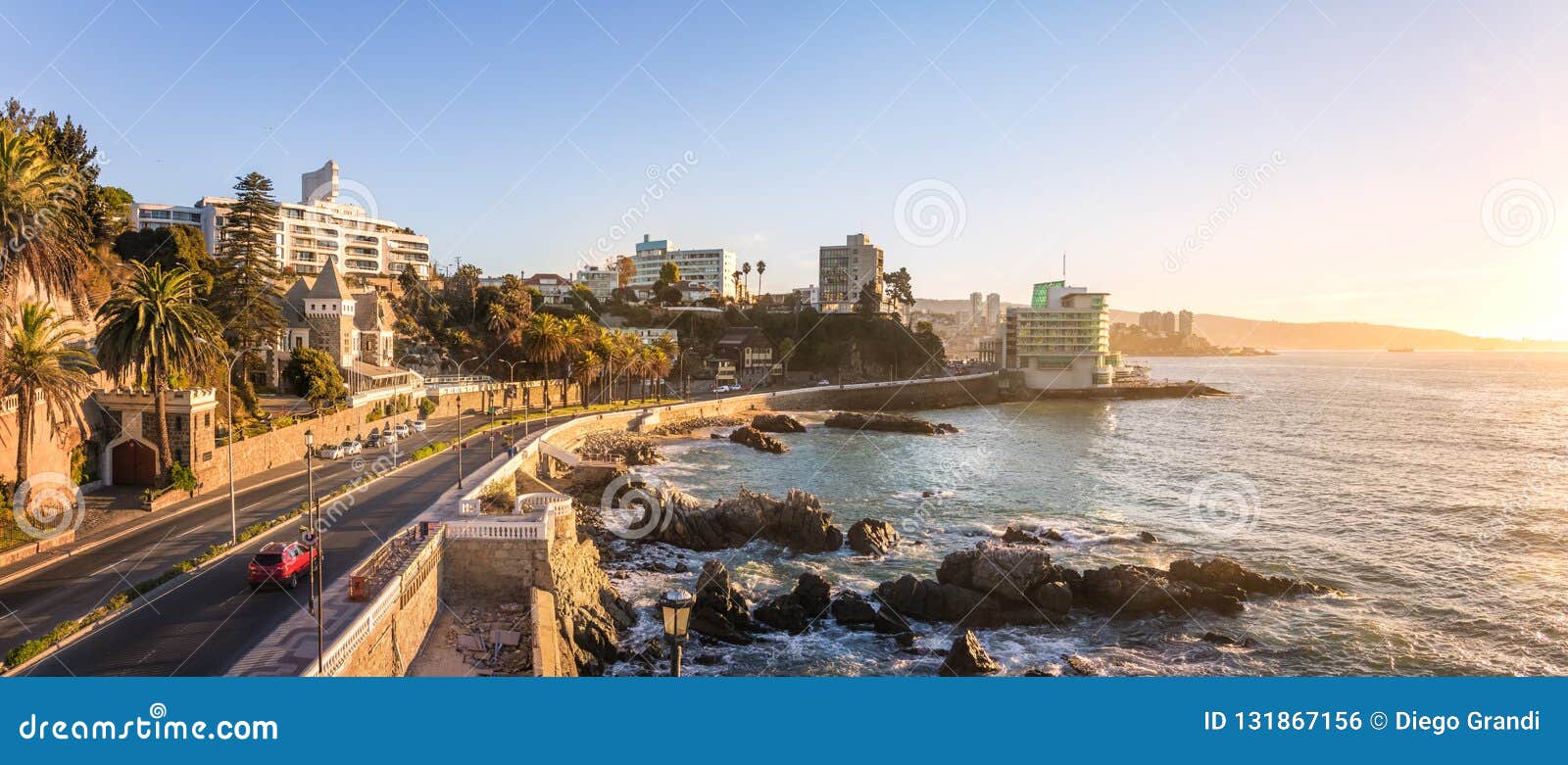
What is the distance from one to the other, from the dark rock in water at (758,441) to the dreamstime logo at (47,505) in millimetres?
51374

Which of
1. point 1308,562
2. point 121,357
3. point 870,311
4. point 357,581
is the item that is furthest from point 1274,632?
point 870,311

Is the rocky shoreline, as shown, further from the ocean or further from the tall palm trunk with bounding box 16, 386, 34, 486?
the tall palm trunk with bounding box 16, 386, 34, 486

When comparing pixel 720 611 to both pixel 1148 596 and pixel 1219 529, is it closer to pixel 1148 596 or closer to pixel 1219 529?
pixel 1148 596

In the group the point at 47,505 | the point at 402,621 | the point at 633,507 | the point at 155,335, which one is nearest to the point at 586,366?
the point at 633,507

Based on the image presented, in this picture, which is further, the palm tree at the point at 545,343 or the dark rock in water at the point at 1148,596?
the palm tree at the point at 545,343

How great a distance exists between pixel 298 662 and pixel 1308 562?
4456 centimetres

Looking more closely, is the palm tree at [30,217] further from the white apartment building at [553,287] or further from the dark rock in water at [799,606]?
the white apartment building at [553,287]

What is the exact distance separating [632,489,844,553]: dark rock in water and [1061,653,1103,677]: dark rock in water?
52.5ft

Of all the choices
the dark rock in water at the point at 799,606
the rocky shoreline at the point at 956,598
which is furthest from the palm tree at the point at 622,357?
the dark rock in water at the point at 799,606

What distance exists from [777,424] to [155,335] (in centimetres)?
6615

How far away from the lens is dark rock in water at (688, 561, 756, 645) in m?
30.7

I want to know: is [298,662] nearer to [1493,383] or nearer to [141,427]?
[141,427]

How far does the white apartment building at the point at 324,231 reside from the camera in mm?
112500

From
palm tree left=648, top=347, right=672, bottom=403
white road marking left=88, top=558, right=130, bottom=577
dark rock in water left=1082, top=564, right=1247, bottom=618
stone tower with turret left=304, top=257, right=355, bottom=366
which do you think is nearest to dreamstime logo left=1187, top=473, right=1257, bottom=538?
dark rock in water left=1082, top=564, right=1247, bottom=618
